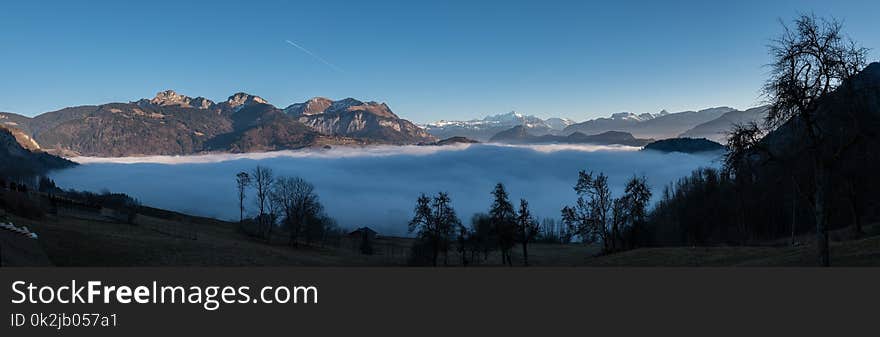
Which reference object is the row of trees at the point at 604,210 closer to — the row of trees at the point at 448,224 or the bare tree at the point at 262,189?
the row of trees at the point at 448,224

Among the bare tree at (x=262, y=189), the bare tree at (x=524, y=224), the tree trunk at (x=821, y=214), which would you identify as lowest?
the bare tree at (x=524, y=224)

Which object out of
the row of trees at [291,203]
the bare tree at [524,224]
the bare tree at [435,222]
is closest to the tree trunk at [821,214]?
the bare tree at [524,224]

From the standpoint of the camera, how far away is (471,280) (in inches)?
495

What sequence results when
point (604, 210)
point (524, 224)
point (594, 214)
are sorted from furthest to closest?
point (524, 224) → point (594, 214) → point (604, 210)

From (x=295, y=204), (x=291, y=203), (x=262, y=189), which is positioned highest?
(x=262, y=189)

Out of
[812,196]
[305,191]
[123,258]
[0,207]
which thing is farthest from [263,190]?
[812,196]

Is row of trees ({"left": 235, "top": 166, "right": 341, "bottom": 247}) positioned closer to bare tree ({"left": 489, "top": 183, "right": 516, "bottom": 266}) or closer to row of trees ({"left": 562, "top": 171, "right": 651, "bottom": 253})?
bare tree ({"left": 489, "top": 183, "right": 516, "bottom": 266})

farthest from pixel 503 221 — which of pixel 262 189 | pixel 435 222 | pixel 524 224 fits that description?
pixel 262 189

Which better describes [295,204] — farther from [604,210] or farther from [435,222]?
[604,210]

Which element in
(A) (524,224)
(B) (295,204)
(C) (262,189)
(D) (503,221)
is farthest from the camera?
(C) (262,189)

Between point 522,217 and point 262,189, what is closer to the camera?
point 522,217

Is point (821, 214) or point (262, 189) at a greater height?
point (262, 189)

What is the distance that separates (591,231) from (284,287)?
169 ft

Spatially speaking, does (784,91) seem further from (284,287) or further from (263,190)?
(263,190)
